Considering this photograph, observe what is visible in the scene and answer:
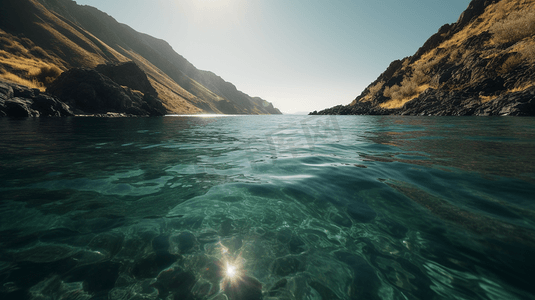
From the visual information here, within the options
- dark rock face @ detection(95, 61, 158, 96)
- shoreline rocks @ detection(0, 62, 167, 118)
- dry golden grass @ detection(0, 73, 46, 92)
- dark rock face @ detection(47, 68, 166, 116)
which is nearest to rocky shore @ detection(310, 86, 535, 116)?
shoreline rocks @ detection(0, 62, 167, 118)

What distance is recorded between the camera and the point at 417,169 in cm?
518

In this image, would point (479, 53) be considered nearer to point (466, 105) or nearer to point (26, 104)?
point (466, 105)

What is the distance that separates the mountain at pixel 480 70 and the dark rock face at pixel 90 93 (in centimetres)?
6750

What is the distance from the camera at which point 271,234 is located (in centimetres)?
270

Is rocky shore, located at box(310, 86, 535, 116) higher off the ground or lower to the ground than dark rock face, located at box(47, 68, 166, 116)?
lower

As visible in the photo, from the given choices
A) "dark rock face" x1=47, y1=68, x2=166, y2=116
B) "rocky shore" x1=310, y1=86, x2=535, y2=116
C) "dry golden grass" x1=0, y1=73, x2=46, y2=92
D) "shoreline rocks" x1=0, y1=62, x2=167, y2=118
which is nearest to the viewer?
"rocky shore" x1=310, y1=86, x2=535, y2=116

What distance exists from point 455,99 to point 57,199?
5345 cm

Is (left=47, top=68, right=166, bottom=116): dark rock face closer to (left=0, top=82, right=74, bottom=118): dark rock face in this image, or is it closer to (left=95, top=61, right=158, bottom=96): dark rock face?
(left=0, top=82, right=74, bottom=118): dark rock face

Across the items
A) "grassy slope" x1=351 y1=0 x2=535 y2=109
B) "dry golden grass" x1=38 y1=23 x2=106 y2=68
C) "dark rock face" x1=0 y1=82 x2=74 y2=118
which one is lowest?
"dark rock face" x1=0 y1=82 x2=74 y2=118

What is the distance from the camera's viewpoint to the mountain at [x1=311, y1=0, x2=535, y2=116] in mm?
31970

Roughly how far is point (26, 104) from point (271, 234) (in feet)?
140

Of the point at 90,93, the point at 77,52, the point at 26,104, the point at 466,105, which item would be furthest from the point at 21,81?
the point at 466,105

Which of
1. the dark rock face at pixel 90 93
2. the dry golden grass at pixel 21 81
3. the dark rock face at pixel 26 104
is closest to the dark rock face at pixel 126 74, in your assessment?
the dry golden grass at pixel 21 81

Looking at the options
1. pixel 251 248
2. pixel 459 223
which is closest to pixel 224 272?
pixel 251 248
